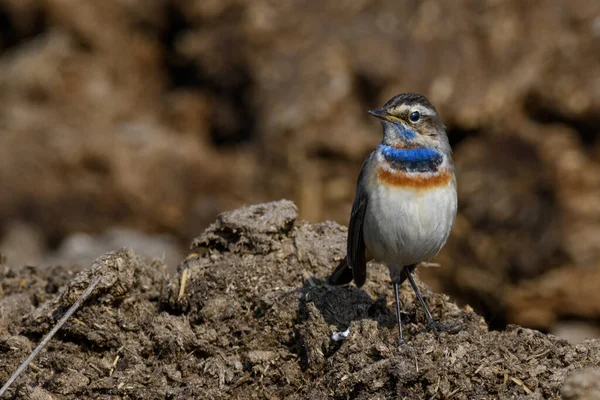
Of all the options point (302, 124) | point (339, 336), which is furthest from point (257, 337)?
point (302, 124)

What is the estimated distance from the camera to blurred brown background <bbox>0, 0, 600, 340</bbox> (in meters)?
12.0

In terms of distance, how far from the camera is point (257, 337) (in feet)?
22.5

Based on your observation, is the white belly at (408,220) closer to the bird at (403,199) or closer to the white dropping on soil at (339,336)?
the bird at (403,199)

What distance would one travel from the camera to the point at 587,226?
11.9 m

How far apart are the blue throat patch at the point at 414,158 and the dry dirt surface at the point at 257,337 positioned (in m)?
1.06

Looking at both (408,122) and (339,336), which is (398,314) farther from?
(408,122)

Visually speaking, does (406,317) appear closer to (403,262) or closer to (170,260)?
(403,262)

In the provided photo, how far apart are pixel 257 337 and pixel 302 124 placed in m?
6.01

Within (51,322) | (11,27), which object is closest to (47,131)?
(11,27)

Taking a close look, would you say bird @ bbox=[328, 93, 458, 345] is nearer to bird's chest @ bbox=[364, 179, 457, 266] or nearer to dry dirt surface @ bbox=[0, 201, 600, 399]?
bird's chest @ bbox=[364, 179, 457, 266]

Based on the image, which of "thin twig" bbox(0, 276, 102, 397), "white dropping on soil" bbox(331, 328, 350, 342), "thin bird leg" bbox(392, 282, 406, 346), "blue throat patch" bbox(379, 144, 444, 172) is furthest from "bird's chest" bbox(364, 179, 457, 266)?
"thin twig" bbox(0, 276, 102, 397)

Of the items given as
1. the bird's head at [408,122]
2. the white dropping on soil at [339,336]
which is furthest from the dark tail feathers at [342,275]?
the bird's head at [408,122]

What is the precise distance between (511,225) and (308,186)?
266 centimetres

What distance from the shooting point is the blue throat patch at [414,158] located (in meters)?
6.81
